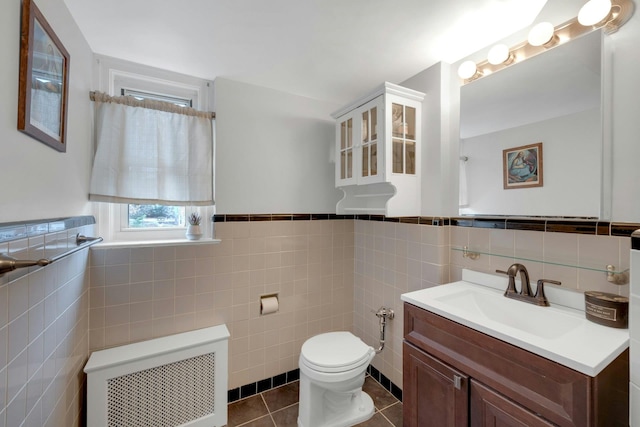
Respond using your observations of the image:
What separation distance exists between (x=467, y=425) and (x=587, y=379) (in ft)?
1.62

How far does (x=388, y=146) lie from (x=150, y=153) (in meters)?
1.45

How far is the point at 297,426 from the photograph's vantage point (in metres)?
1.63

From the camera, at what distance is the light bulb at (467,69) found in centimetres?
148

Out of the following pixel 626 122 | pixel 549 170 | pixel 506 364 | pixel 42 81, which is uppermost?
pixel 42 81

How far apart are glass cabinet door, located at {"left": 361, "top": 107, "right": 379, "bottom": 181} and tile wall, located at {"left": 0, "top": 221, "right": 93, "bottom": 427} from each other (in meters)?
1.50

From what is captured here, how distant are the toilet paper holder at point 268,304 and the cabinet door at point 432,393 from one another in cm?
94

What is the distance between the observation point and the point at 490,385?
3.24 ft

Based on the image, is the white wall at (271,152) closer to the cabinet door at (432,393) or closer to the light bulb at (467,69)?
the light bulb at (467,69)

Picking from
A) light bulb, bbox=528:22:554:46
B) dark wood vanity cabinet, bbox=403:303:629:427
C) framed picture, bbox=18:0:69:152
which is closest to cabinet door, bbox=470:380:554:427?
dark wood vanity cabinet, bbox=403:303:629:427

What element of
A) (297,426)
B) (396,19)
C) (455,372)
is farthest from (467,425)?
(396,19)

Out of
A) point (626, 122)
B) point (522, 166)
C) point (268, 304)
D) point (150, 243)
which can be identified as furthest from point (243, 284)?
point (626, 122)

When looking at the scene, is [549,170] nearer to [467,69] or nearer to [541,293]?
[541,293]

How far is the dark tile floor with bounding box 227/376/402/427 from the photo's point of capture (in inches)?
65.0

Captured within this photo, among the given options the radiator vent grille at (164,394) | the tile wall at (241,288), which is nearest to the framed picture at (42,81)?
the tile wall at (241,288)
